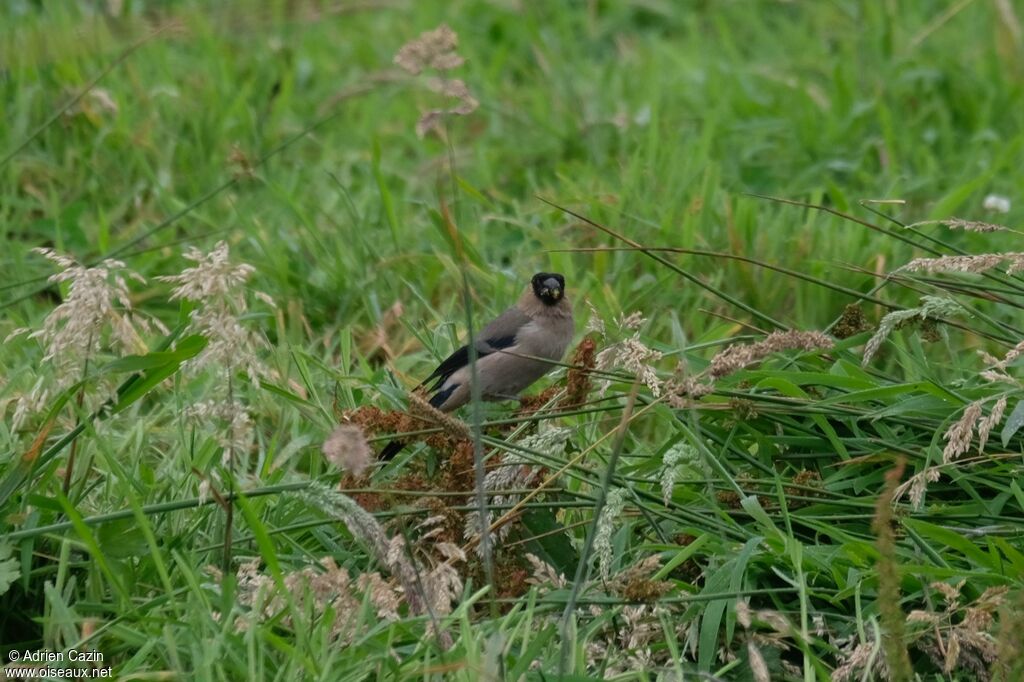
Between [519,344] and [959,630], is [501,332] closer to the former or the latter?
[519,344]

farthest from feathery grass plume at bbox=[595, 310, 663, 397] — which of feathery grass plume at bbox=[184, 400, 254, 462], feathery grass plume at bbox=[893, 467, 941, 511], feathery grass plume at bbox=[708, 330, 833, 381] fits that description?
feathery grass plume at bbox=[184, 400, 254, 462]

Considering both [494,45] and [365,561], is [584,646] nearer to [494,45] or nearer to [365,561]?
[365,561]

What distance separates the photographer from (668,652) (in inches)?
126

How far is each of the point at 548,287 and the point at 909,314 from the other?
165 centimetres

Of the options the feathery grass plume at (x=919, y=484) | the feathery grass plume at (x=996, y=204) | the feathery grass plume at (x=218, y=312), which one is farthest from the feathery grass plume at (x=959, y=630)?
the feathery grass plume at (x=996, y=204)

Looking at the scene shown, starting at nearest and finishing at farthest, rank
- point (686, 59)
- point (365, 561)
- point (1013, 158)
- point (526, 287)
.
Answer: point (365, 561), point (526, 287), point (1013, 158), point (686, 59)

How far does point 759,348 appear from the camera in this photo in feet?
9.55

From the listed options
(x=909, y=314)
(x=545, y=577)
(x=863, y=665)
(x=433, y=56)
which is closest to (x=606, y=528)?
(x=545, y=577)

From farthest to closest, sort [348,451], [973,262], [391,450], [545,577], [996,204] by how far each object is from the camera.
Answer: 1. [996,204]
2. [391,450]
3. [545,577]
4. [973,262]
5. [348,451]

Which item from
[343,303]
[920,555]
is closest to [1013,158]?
[343,303]

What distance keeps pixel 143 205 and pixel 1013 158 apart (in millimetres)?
3536

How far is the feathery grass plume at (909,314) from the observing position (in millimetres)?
3174

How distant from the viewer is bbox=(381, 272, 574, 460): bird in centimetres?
456

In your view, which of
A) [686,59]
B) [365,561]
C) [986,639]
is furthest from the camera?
[686,59]
